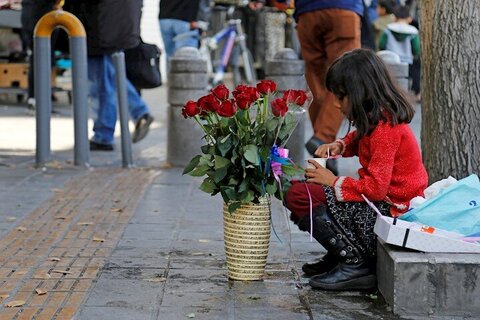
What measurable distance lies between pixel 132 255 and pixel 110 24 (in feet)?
13.6

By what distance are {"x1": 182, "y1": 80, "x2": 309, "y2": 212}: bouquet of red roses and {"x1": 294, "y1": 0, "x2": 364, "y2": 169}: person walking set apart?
349 centimetres

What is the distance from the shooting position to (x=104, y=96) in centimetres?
1011

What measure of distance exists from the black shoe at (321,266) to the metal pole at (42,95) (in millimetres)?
4109

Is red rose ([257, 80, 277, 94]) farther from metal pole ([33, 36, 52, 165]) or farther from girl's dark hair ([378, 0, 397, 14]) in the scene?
girl's dark hair ([378, 0, 397, 14])

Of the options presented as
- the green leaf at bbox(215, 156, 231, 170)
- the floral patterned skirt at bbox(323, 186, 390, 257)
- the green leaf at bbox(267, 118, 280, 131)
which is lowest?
the floral patterned skirt at bbox(323, 186, 390, 257)

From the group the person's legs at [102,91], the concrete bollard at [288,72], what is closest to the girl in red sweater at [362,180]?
the concrete bollard at [288,72]

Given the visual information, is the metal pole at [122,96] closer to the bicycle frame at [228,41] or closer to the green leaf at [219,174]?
the green leaf at [219,174]

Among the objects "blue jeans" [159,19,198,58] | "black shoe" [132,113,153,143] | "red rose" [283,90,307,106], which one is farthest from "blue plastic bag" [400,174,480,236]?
"blue jeans" [159,19,198,58]

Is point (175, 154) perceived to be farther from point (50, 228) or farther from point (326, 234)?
point (326, 234)

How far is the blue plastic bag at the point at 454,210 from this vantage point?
493 cm

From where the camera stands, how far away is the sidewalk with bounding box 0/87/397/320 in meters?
4.83

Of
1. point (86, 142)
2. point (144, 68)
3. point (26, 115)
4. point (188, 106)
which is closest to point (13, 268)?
point (188, 106)

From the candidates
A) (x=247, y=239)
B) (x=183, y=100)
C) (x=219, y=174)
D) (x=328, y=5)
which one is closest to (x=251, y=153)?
(x=219, y=174)

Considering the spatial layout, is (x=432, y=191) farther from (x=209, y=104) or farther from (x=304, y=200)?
(x=209, y=104)
